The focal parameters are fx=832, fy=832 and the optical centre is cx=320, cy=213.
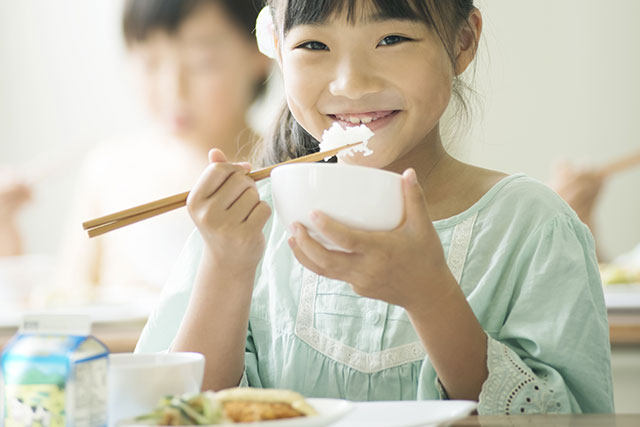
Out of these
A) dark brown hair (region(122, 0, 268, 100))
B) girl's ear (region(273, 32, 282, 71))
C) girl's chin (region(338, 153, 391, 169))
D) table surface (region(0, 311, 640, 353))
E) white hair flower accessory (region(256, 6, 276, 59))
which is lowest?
table surface (region(0, 311, 640, 353))

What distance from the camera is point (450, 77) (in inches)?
46.2

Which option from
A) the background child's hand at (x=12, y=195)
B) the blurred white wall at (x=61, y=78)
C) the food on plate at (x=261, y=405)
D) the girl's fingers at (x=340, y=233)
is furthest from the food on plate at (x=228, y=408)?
the blurred white wall at (x=61, y=78)

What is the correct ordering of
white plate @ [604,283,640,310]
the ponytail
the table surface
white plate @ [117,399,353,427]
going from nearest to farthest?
white plate @ [117,399,353,427]
the ponytail
the table surface
white plate @ [604,283,640,310]

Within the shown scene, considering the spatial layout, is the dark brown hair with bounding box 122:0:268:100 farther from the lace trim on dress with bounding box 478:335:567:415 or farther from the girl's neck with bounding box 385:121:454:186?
the lace trim on dress with bounding box 478:335:567:415

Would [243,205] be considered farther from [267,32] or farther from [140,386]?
[267,32]

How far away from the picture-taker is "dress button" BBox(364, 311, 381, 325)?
3.74ft

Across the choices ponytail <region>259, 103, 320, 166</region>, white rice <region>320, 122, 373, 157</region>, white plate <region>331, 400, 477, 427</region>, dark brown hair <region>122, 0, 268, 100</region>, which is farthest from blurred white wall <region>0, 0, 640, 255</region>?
white plate <region>331, 400, 477, 427</region>

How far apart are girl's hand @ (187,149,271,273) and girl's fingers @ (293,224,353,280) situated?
128mm

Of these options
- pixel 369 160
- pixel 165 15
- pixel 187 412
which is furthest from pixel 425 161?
pixel 165 15

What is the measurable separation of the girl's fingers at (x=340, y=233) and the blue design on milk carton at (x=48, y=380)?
24 cm

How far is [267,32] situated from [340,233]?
65 centimetres

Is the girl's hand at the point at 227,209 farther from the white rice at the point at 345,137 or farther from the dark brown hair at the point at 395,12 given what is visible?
the dark brown hair at the point at 395,12

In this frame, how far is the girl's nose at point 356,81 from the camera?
1.09 metres

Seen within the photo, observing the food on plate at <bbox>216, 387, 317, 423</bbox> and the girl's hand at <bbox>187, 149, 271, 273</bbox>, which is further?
the girl's hand at <bbox>187, 149, 271, 273</bbox>
